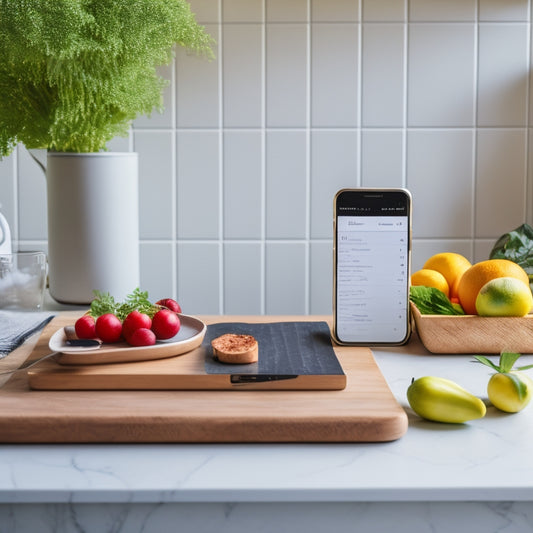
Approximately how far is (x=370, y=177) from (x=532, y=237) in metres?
0.51

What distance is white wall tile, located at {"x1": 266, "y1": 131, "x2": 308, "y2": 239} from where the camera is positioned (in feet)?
5.44

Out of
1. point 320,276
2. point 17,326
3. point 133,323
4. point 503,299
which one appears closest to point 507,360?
point 503,299

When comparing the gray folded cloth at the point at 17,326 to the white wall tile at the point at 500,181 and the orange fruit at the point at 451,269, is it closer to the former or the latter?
the orange fruit at the point at 451,269

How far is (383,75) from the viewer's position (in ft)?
5.38

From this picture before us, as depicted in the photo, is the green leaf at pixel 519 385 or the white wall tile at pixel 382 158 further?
the white wall tile at pixel 382 158

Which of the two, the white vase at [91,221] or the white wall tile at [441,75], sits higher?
the white wall tile at [441,75]

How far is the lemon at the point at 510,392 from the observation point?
75 cm

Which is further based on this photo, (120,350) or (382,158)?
(382,158)

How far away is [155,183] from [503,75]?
84 cm

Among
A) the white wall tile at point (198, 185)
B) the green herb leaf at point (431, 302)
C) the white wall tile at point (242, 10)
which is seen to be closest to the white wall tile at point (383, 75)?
the white wall tile at point (242, 10)

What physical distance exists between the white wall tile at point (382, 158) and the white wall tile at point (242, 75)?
26cm

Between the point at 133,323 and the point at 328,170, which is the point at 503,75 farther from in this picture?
the point at 133,323

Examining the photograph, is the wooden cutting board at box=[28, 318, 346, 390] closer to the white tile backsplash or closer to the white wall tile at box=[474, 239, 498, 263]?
the white tile backsplash

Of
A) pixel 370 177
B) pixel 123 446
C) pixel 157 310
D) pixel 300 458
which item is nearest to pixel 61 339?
pixel 157 310
